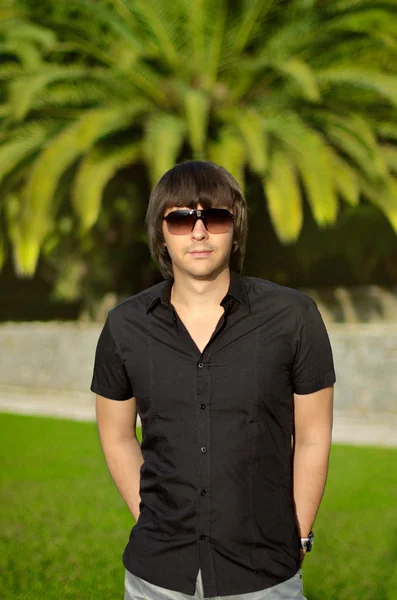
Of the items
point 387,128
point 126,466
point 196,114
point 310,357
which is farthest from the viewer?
point 387,128

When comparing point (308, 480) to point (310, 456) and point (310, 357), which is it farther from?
point (310, 357)

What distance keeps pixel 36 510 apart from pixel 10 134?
25.6ft

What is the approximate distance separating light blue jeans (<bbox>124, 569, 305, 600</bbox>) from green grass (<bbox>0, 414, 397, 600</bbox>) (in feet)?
9.47

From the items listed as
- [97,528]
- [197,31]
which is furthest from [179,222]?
[197,31]

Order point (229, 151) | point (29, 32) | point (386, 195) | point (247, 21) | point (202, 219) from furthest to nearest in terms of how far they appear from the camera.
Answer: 1. point (29, 32)
2. point (247, 21)
3. point (386, 195)
4. point (229, 151)
5. point (202, 219)

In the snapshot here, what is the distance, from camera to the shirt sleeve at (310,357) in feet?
7.48

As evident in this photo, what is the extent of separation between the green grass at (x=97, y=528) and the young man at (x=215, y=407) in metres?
2.93

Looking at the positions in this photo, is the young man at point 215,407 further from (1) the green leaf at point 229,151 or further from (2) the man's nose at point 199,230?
(1) the green leaf at point 229,151

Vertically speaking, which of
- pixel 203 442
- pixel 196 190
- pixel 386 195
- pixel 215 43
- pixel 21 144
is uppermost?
pixel 215 43

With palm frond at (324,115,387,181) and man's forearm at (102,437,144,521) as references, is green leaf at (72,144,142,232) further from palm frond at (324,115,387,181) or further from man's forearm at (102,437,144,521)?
man's forearm at (102,437,144,521)

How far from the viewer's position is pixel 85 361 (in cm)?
1567

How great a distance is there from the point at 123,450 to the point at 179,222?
0.70m

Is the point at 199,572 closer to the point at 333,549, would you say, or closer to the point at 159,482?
the point at 159,482

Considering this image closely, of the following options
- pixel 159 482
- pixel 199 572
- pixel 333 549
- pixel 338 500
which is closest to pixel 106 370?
pixel 159 482
